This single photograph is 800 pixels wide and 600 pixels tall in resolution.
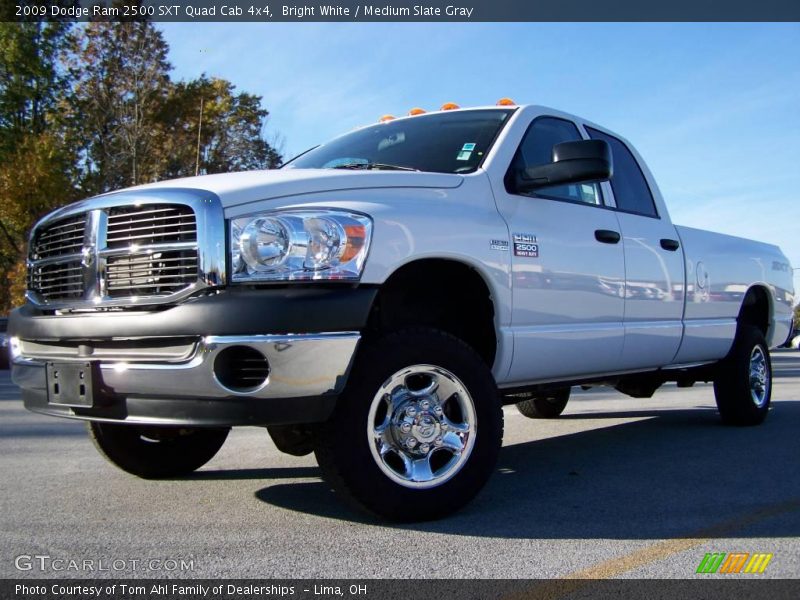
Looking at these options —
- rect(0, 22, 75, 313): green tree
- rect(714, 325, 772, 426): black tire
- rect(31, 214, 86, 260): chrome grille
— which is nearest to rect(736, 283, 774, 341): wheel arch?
rect(714, 325, 772, 426): black tire

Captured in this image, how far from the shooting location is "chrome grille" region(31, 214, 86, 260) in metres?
3.60

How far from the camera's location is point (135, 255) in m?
3.33

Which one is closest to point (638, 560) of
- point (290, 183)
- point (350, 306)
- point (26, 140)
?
point (350, 306)

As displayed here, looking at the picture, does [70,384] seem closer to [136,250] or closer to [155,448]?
[136,250]

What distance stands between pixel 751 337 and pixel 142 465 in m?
4.84

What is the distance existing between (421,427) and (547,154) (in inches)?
84.6

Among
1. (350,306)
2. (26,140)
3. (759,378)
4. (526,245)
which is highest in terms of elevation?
(26,140)

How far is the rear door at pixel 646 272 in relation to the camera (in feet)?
16.5

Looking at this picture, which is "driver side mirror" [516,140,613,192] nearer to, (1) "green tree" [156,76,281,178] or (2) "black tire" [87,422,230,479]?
(2) "black tire" [87,422,230,479]

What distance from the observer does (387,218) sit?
11.3 feet

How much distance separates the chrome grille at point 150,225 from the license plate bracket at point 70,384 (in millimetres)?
536

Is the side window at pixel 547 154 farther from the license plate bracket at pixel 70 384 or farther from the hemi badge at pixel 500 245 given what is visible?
the license plate bracket at pixel 70 384

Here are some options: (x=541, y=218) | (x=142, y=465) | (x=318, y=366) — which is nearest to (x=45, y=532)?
(x=142, y=465)

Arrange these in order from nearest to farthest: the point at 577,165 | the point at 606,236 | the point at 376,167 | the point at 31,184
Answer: the point at 577,165 → the point at 376,167 → the point at 606,236 → the point at 31,184
